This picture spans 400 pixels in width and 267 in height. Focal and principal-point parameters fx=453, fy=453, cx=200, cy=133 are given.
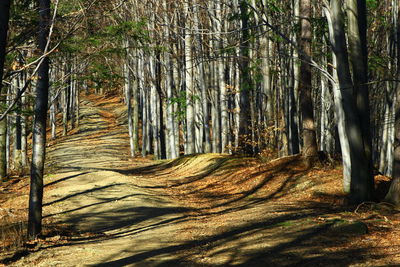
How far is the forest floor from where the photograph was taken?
7523 mm

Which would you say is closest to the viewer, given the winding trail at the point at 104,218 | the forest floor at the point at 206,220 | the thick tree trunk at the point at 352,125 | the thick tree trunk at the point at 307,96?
the forest floor at the point at 206,220

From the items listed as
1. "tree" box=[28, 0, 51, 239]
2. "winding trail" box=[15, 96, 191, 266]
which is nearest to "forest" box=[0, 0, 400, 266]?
"tree" box=[28, 0, 51, 239]

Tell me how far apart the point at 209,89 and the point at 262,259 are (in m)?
22.0

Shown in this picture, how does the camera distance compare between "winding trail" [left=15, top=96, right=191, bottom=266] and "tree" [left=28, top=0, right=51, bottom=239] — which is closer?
"winding trail" [left=15, top=96, right=191, bottom=266]

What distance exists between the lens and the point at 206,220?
37.5ft

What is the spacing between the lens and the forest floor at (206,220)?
7523mm

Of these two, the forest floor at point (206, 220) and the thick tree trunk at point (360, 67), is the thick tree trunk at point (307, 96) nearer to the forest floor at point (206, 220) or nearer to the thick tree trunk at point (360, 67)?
the forest floor at point (206, 220)

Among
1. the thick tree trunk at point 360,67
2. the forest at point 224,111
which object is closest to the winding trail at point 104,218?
the forest at point 224,111

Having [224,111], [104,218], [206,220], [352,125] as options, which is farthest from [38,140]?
[224,111]

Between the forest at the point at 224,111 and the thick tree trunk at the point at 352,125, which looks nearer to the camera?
the forest at the point at 224,111

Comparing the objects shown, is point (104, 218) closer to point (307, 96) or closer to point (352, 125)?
point (352, 125)

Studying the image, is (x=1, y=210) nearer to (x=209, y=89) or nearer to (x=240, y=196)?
(x=240, y=196)

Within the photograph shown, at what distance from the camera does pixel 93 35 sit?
50.8ft

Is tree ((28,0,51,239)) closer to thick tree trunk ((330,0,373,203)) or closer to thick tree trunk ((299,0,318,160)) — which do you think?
thick tree trunk ((330,0,373,203))
